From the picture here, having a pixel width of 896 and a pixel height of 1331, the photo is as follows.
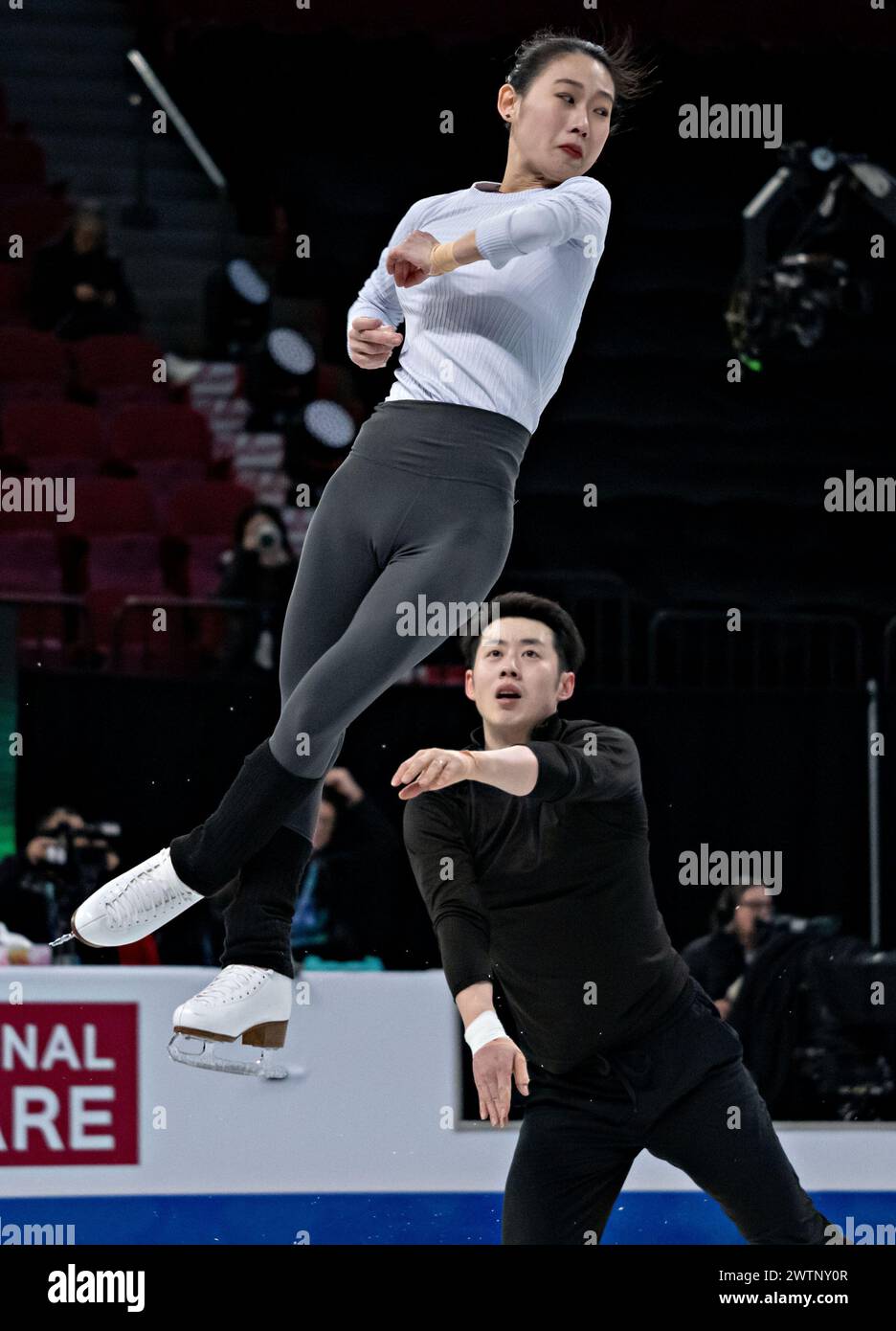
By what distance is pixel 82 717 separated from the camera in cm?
670

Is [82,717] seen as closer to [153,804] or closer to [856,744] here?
[153,804]

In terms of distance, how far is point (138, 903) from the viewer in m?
3.48

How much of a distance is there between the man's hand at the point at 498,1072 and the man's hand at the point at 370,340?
4.51 ft

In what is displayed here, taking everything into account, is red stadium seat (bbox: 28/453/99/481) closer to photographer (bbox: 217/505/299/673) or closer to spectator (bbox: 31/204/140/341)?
spectator (bbox: 31/204/140/341)

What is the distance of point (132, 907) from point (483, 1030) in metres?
0.75

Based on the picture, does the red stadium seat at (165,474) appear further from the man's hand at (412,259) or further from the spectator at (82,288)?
the man's hand at (412,259)

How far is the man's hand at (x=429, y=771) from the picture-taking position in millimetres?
3217

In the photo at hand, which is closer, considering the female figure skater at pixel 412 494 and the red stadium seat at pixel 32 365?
the female figure skater at pixel 412 494

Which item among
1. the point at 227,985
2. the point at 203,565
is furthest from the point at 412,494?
the point at 203,565

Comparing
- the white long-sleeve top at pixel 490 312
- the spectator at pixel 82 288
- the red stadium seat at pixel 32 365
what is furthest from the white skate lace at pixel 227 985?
the spectator at pixel 82 288

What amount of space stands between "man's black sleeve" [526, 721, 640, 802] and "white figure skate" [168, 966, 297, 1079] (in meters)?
0.63

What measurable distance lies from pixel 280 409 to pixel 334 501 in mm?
5575

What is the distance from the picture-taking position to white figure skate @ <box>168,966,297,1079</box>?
3451 millimetres

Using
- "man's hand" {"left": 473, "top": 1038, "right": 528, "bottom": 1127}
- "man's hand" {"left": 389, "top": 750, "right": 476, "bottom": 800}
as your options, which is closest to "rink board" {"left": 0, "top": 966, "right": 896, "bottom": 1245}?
"man's hand" {"left": 473, "top": 1038, "right": 528, "bottom": 1127}
